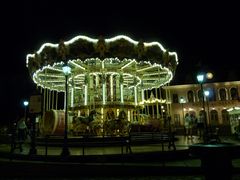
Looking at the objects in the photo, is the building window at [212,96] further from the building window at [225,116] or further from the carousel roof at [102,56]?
the carousel roof at [102,56]

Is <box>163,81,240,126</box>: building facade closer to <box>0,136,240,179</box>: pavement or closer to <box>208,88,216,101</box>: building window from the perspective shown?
<box>208,88,216,101</box>: building window

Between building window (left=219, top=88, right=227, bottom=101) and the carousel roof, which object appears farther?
building window (left=219, top=88, right=227, bottom=101)

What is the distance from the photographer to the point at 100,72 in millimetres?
20453

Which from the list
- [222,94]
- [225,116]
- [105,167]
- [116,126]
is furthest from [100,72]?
[222,94]

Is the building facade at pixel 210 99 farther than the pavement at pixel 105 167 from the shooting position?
Yes

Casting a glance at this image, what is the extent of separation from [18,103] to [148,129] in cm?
4440

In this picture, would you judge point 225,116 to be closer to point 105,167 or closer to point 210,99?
point 210,99

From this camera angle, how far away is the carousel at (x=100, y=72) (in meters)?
16.5

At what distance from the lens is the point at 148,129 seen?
695 inches

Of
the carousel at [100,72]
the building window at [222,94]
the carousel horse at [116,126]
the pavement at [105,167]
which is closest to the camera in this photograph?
the pavement at [105,167]


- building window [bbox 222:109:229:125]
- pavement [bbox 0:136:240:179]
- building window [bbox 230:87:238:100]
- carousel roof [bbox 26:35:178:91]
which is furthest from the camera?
building window [bbox 230:87:238:100]

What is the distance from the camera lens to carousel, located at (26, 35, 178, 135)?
54.2 ft

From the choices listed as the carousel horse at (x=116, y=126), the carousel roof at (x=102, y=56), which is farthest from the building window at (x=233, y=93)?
the carousel horse at (x=116, y=126)

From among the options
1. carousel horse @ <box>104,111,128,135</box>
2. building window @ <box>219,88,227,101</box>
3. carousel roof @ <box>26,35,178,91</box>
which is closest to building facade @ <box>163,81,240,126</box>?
building window @ <box>219,88,227,101</box>
